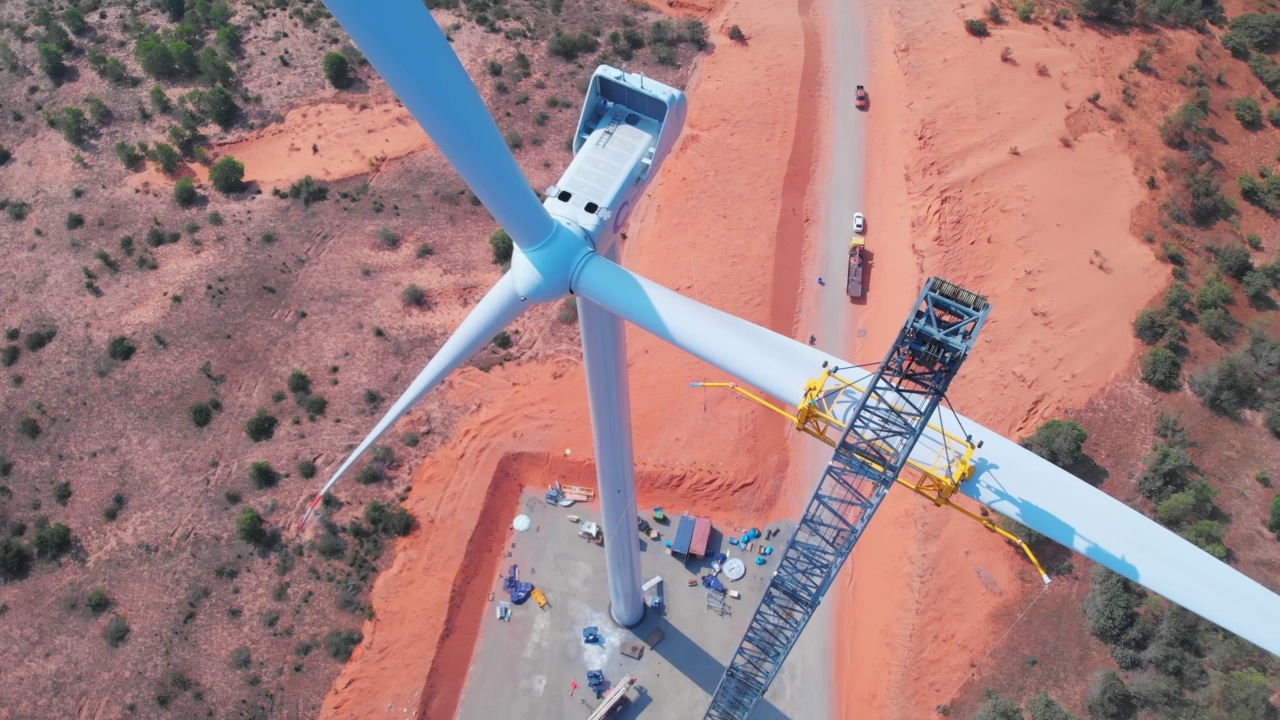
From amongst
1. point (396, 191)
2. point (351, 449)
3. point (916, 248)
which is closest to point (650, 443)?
point (351, 449)

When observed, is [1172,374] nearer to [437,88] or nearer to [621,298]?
[621,298]

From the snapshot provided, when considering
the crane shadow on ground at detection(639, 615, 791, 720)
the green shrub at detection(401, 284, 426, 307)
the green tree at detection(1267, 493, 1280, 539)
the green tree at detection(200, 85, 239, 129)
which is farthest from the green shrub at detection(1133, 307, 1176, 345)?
the green tree at detection(200, 85, 239, 129)

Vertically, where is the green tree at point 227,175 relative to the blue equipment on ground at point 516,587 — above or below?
above

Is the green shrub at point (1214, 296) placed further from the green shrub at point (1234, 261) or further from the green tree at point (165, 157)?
the green tree at point (165, 157)

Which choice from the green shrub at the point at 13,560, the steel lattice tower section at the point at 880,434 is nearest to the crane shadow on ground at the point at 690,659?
the steel lattice tower section at the point at 880,434

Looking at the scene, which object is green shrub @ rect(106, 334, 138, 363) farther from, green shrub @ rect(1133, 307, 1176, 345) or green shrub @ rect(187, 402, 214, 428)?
green shrub @ rect(1133, 307, 1176, 345)

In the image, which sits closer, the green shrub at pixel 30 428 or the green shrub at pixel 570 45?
the green shrub at pixel 30 428
